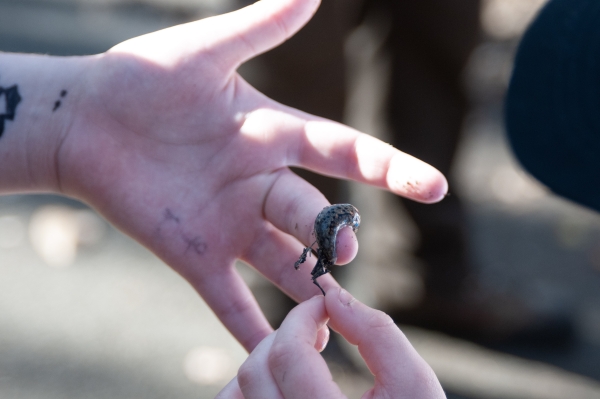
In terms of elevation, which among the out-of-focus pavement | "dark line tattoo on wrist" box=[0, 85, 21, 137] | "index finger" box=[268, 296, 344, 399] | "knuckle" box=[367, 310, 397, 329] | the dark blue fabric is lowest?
the out-of-focus pavement

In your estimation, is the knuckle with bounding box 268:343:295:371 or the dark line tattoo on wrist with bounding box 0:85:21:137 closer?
the knuckle with bounding box 268:343:295:371

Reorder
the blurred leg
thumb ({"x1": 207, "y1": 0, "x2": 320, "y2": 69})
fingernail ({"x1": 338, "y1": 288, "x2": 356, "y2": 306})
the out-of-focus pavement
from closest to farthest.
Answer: fingernail ({"x1": 338, "y1": 288, "x2": 356, "y2": 306})
thumb ({"x1": 207, "y1": 0, "x2": 320, "y2": 69})
the out-of-focus pavement
the blurred leg

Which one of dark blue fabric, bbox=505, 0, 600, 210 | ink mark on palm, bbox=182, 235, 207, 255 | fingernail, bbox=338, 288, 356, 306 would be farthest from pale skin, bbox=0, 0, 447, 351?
dark blue fabric, bbox=505, 0, 600, 210

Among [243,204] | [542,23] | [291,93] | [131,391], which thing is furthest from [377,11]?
[131,391]

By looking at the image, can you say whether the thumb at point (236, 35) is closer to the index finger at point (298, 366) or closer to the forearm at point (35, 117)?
the forearm at point (35, 117)

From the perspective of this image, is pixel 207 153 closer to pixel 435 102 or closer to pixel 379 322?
pixel 379 322

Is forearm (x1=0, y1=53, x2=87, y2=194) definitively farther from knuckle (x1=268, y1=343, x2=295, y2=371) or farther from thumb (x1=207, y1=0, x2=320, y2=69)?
knuckle (x1=268, y1=343, x2=295, y2=371)

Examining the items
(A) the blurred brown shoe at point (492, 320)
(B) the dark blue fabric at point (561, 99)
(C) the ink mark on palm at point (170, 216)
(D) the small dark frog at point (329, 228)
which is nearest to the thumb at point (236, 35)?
(C) the ink mark on palm at point (170, 216)

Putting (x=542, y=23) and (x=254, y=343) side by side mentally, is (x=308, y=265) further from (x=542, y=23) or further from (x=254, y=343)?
(x=542, y=23)
